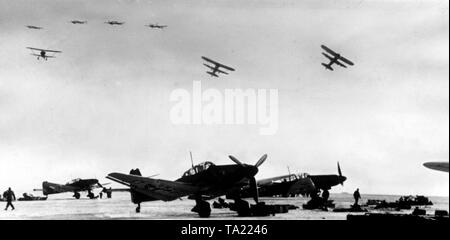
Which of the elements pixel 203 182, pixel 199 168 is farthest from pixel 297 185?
pixel 203 182

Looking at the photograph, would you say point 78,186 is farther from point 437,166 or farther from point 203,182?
point 437,166

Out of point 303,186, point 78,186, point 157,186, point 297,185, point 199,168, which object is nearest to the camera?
point 157,186

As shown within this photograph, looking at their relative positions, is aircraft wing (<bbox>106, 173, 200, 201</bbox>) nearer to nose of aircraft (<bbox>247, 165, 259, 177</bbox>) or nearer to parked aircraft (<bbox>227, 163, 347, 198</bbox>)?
nose of aircraft (<bbox>247, 165, 259, 177</bbox>)

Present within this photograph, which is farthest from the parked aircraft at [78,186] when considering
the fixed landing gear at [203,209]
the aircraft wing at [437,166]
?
the aircraft wing at [437,166]

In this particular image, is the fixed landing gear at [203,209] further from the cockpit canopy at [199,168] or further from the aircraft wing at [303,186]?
the aircraft wing at [303,186]

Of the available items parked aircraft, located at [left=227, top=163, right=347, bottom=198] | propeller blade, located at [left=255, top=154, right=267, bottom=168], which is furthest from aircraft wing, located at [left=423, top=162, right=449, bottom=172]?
parked aircraft, located at [left=227, top=163, right=347, bottom=198]
